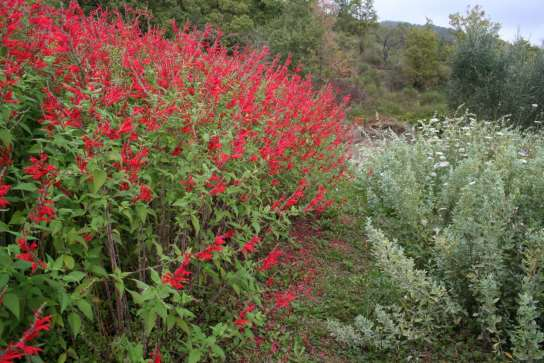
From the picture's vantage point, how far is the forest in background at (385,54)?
→ 15320 millimetres

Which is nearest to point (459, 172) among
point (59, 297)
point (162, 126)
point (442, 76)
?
point (162, 126)

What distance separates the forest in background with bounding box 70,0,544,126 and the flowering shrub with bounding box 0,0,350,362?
118 inches

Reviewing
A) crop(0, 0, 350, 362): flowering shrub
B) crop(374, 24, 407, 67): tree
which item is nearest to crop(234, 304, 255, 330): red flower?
crop(0, 0, 350, 362): flowering shrub

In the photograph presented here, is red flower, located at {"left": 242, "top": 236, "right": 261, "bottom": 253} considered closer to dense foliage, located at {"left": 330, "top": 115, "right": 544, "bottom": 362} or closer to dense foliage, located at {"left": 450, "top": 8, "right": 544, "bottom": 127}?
dense foliage, located at {"left": 330, "top": 115, "right": 544, "bottom": 362}

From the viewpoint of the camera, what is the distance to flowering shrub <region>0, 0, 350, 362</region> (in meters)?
1.83

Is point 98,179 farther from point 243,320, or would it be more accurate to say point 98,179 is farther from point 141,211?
point 243,320

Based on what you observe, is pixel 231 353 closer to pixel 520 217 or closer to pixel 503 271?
pixel 503 271

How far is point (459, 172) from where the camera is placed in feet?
14.8

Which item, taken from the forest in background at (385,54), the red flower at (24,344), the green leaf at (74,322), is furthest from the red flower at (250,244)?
the forest in background at (385,54)

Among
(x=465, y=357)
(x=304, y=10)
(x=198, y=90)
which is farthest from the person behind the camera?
(x=304, y=10)

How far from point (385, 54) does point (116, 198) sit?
35761 mm

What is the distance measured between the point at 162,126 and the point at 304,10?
20.9m

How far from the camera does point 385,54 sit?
35469 millimetres

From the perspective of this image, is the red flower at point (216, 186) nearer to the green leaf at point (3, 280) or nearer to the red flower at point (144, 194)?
the red flower at point (144, 194)
